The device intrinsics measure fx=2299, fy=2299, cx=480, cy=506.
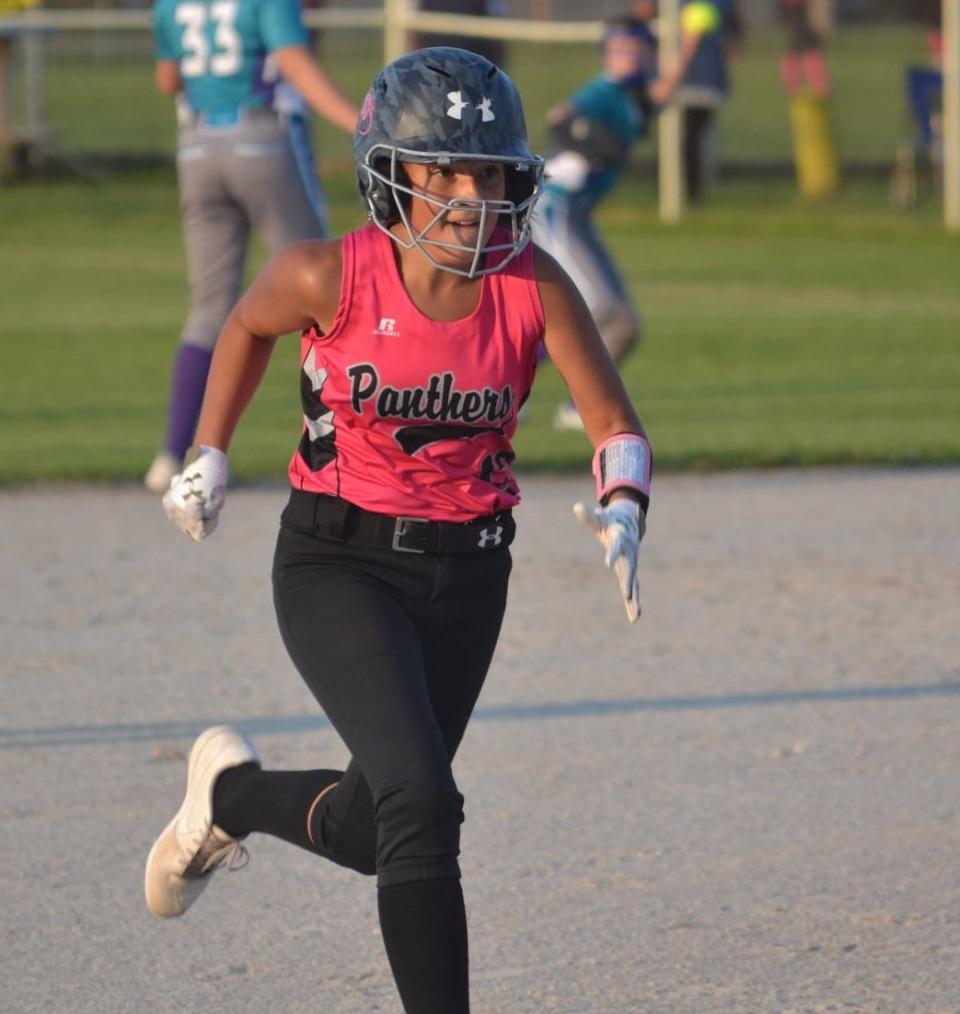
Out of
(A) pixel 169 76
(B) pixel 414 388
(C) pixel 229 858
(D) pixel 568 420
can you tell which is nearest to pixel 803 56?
(D) pixel 568 420

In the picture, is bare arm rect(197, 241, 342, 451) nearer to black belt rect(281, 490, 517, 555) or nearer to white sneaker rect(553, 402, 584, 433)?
black belt rect(281, 490, 517, 555)

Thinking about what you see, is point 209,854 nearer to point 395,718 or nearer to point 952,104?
point 395,718

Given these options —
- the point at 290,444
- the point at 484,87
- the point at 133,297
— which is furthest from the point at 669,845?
the point at 133,297

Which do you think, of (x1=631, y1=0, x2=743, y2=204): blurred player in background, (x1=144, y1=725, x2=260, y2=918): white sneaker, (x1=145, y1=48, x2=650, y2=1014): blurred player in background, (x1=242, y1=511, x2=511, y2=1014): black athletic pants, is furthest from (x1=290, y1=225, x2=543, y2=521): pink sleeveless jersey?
(x1=631, y1=0, x2=743, y2=204): blurred player in background

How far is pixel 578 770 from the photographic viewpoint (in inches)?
213

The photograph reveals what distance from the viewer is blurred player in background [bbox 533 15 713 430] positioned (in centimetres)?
1050

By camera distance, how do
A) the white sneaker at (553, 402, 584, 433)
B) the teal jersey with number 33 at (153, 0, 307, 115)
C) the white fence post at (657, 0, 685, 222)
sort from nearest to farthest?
the teal jersey with number 33 at (153, 0, 307, 115) < the white sneaker at (553, 402, 584, 433) < the white fence post at (657, 0, 685, 222)

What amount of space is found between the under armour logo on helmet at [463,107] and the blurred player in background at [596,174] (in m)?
6.51

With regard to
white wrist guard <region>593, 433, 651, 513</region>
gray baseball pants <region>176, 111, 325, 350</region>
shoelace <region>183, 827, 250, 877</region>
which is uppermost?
white wrist guard <region>593, 433, 651, 513</region>

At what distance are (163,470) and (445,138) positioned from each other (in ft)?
17.0

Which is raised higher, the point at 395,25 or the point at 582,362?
the point at 582,362

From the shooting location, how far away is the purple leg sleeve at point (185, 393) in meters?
8.61

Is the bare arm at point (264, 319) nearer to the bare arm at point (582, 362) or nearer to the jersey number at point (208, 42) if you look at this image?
the bare arm at point (582, 362)

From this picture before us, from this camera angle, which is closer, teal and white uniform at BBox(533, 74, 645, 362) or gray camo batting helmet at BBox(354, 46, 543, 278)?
gray camo batting helmet at BBox(354, 46, 543, 278)
